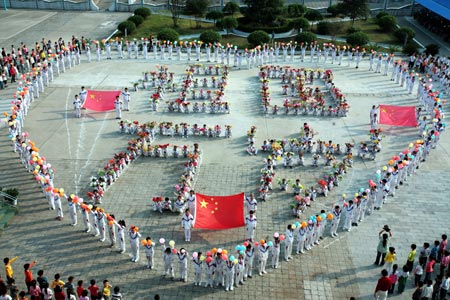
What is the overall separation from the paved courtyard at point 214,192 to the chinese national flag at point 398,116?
643 mm

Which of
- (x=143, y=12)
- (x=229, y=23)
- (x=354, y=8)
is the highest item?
(x=354, y=8)

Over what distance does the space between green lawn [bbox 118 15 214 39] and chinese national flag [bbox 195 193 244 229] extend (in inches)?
1156

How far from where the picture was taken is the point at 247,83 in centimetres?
3173

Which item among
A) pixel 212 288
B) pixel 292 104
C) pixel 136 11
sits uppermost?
pixel 136 11

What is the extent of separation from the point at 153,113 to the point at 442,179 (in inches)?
606

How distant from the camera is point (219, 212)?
1631 cm

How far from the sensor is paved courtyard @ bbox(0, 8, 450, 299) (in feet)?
48.2

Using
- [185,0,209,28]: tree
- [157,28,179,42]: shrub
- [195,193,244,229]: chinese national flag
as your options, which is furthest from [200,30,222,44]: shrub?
[195,193,244,229]: chinese national flag

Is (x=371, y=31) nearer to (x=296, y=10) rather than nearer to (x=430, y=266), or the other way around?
(x=296, y=10)

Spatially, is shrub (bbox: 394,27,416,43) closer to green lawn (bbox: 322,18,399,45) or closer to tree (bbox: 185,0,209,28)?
green lawn (bbox: 322,18,399,45)

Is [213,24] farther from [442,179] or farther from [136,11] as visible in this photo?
[442,179]

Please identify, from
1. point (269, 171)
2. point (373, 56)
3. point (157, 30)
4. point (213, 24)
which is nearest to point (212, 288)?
point (269, 171)

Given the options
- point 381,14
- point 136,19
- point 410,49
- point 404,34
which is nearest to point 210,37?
point 136,19

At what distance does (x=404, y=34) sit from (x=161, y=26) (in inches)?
884
